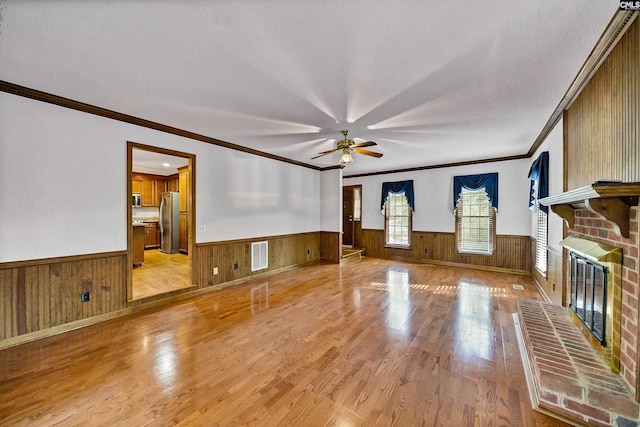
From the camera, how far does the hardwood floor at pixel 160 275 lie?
4.02 metres

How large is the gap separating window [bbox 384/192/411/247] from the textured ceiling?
378cm

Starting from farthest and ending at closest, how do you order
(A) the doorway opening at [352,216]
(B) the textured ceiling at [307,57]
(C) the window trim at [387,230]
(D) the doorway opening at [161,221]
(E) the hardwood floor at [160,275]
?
(A) the doorway opening at [352,216]
(C) the window trim at [387,230]
(D) the doorway opening at [161,221]
(E) the hardwood floor at [160,275]
(B) the textured ceiling at [307,57]

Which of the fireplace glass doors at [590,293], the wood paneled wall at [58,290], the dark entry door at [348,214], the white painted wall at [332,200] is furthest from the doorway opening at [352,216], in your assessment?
the wood paneled wall at [58,290]

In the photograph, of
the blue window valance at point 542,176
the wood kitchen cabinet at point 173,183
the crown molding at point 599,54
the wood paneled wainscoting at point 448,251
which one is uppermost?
the crown molding at point 599,54

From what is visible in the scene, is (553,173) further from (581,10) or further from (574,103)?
(581,10)

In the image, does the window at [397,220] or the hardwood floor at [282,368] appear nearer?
the hardwood floor at [282,368]

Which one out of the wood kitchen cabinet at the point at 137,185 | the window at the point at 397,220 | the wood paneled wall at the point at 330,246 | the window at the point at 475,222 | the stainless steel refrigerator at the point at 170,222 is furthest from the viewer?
the wood kitchen cabinet at the point at 137,185

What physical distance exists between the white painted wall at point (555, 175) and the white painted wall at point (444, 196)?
183cm

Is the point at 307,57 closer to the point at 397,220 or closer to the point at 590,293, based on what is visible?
the point at 590,293

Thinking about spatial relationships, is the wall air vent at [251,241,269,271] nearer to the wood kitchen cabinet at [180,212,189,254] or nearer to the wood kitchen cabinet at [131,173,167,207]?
the wood kitchen cabinet at [180,212,189,254]

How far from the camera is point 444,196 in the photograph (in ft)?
21.5

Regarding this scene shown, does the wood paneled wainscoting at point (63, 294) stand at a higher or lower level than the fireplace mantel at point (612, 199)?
lower

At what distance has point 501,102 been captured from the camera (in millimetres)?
2945

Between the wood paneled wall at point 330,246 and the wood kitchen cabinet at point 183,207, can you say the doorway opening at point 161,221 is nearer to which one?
the wood kitchen cabinet at point 183,207
